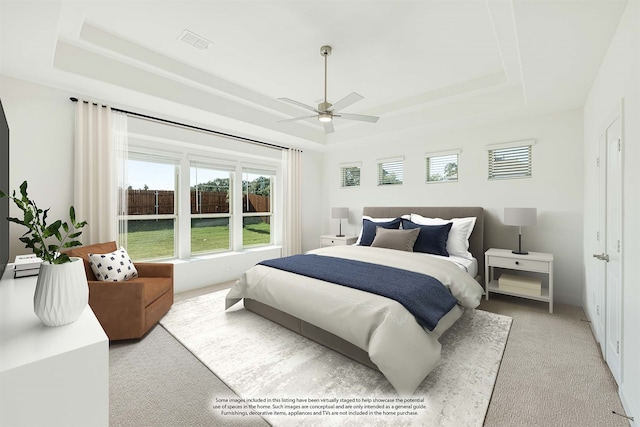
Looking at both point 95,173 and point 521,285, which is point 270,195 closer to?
point 95,173

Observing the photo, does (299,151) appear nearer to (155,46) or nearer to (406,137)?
(406,137)

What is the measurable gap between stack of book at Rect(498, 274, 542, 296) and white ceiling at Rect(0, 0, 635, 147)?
A: 2.13 m

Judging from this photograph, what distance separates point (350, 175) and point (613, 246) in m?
4.09

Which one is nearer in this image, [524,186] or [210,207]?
[524,186]

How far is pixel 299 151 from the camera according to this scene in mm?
5457

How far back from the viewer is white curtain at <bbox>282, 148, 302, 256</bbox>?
527cm

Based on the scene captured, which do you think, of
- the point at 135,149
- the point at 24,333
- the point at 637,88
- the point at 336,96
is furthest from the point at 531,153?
the point at 135,149

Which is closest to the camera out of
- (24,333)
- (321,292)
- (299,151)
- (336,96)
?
(24,333)

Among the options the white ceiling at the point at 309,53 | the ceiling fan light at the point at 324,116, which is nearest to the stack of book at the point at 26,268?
the white ceiling at the point at 309,53

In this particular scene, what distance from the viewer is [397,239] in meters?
3.71

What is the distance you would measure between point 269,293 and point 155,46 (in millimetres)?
2770

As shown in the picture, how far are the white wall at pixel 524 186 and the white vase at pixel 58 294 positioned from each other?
173 inches

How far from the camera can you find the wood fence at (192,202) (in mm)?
Answer: 3768

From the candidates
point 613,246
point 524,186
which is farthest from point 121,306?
point 524,186
